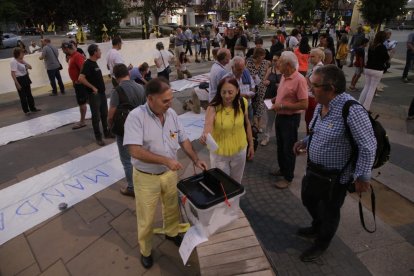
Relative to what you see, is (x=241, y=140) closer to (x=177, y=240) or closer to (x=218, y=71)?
(x=177, y=240)

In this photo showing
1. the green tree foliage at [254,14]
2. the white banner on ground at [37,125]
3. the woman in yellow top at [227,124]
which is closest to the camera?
the woman in yellow top at [227,124]

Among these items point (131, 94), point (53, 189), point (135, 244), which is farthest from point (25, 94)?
point (135, 244)

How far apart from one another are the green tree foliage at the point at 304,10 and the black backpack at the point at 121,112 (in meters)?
33.8

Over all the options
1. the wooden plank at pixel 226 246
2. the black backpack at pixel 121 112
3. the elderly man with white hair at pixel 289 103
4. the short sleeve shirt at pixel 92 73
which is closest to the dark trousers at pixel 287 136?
the elderly man with white hair at pixel 289 103

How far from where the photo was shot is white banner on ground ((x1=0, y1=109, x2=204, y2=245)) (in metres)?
4.00

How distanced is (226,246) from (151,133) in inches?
45.4

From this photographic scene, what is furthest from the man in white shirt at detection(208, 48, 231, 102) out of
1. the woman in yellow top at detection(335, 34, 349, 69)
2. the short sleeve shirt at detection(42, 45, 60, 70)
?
the woman in yellow top at detection(335, 34, 349, 69)

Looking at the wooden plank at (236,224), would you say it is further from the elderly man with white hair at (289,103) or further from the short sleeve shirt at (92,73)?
the short sleeve shirt at (92,73)

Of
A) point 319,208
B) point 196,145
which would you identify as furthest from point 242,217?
point 196,145

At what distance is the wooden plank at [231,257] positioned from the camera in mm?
2441

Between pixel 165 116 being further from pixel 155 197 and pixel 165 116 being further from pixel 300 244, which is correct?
pixel 300 244

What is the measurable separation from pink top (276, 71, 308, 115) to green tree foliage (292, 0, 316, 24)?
3291 cm

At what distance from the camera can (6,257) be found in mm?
3391

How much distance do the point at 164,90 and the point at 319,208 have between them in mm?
1947
